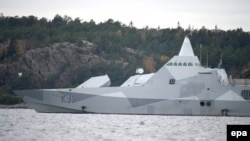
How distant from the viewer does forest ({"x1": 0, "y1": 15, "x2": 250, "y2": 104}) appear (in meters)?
120

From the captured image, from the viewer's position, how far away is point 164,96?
79875 millimetres

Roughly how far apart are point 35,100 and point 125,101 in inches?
310

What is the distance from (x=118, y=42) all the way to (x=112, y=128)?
81.8m

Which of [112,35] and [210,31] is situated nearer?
[112,35]

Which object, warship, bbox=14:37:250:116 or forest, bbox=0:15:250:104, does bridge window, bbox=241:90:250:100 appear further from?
forest, bbox=0:15:250:104

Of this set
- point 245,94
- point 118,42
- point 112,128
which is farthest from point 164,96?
point 118,42

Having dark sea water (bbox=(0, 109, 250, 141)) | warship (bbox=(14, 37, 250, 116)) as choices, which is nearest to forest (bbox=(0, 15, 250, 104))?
warship (bbox=(14, 37, 250, 116))

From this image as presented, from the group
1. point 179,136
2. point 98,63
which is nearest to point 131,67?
point 98,63

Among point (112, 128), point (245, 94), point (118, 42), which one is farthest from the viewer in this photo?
point (118, 42)

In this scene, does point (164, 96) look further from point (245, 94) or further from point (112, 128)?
point (112, 128)

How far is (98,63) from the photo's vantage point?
12106cm

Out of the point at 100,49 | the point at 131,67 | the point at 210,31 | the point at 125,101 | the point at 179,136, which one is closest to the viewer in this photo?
the point at 179,136

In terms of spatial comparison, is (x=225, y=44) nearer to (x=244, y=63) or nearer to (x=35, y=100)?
(x=244, y=63)

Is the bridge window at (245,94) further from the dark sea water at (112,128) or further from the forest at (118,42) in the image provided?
the forest at (118,42)
